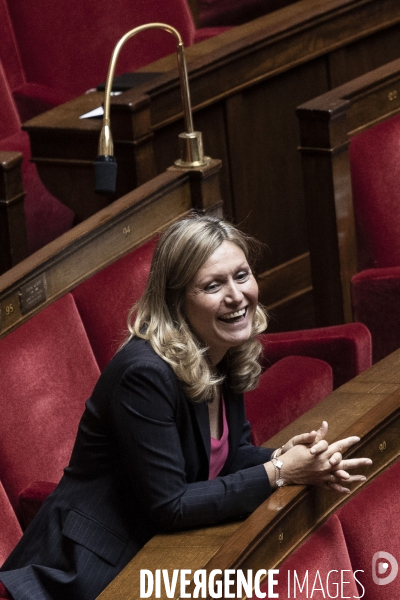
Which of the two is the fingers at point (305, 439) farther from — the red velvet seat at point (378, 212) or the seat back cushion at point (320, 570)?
the red velvet seat at point (378, 212)

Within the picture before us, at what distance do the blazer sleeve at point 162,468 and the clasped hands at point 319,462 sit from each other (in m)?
0.02

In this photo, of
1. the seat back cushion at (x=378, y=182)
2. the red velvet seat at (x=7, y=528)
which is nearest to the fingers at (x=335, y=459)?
the red velvet seat at (x=7, y=528)

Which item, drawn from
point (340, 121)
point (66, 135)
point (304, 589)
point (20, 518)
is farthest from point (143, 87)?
point (304, 589)

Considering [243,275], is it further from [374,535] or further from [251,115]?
[251,115]

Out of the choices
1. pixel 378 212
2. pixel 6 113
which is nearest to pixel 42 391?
pixel 378 212

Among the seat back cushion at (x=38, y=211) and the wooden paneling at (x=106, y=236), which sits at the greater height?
the wooden paneling at (x=106, y=236)

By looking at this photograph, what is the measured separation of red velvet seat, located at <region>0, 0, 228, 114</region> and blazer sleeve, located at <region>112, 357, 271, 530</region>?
90 cm

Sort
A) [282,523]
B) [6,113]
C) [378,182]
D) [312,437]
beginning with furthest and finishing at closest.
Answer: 1. [6,113]
2. [378,182]
3. [312,437]
4. [282,523]

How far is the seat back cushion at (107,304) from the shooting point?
90cm

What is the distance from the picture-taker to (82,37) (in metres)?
1.49

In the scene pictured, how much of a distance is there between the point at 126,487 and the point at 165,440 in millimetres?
54

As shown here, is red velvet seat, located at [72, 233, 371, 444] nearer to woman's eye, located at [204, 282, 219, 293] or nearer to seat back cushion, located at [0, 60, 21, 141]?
woman's eye, located at [204, 282, 219, 293]

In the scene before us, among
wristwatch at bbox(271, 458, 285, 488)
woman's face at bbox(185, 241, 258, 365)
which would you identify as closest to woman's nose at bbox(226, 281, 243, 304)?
woman's face at bbox(185, 241, 258, 365)

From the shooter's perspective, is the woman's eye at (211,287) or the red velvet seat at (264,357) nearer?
the woman's eye at (211,287)
